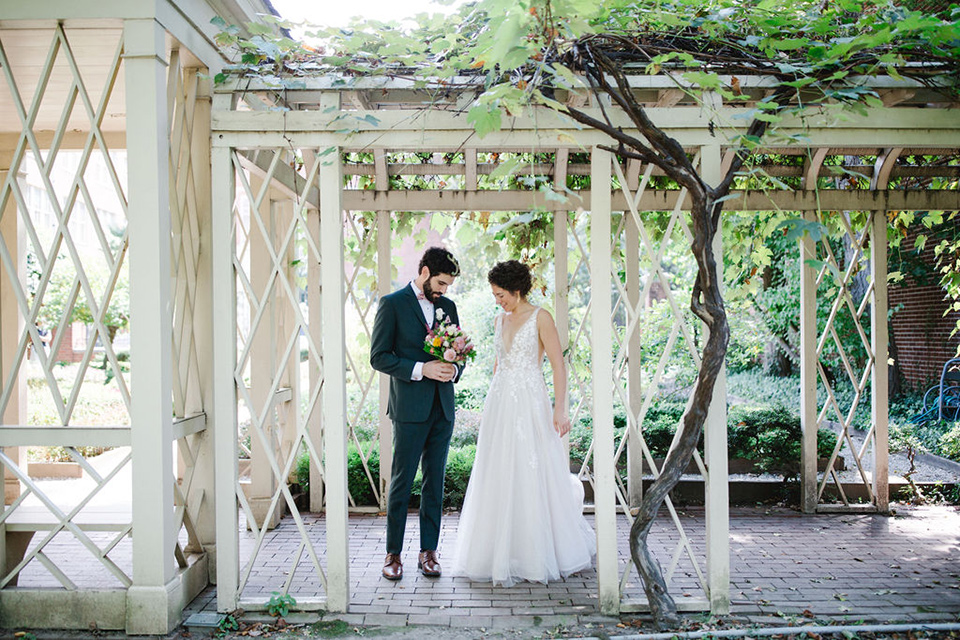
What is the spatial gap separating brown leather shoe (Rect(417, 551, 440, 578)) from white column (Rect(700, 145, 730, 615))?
1.92 m

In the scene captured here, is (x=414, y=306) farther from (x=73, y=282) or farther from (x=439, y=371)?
(x=73, y=282)

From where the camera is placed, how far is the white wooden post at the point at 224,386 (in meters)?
4.37

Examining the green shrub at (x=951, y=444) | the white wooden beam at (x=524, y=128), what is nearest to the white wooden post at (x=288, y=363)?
the white wooden beam at (x=524, y=128)

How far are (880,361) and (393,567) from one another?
5.00 m

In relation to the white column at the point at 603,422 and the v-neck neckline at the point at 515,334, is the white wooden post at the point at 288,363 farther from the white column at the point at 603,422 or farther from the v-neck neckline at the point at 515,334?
the white column at the point at 603,422

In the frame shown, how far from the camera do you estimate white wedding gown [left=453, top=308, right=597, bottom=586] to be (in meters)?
4.95

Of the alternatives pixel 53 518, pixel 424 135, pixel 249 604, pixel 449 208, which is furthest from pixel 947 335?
pixel 53 518

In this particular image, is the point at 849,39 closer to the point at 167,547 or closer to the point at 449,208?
the point at 449,208

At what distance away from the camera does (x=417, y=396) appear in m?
4.90

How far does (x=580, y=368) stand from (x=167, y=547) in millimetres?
4701

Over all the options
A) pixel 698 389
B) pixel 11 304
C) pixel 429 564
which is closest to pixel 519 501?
pixel 429 564

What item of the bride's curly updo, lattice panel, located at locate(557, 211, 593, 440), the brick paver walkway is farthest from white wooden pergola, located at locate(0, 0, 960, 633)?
lattice panel, located at locate(557, 211, 593, 440)

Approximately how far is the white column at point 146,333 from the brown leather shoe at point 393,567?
4.84ft

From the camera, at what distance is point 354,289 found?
718 cm
